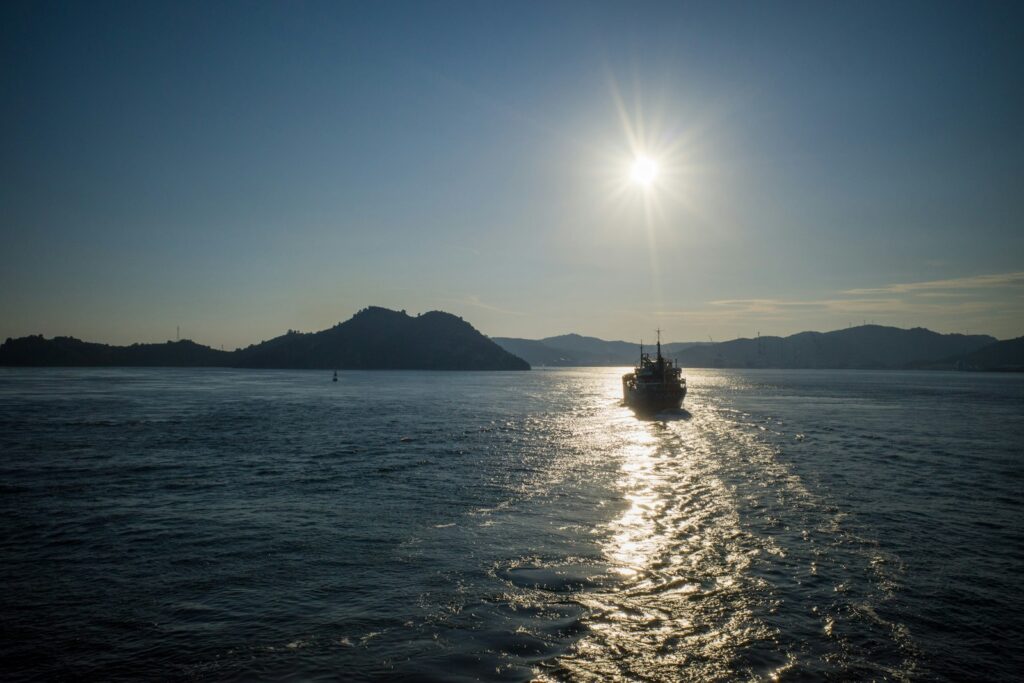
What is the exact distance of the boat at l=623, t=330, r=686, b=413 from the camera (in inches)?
3145

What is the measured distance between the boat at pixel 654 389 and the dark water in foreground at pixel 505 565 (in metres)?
40.9

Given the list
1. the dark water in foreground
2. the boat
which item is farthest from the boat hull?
the dark water in foreground

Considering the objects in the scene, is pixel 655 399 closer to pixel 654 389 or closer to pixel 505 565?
pixel 654 389

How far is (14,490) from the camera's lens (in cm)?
2566

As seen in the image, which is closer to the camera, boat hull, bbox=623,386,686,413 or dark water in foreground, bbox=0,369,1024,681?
dark water in foreground, bbox=0,369,1024,681

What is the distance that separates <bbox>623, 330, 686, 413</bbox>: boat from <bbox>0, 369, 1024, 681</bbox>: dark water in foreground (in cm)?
4092

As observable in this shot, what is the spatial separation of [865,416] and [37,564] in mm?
81815

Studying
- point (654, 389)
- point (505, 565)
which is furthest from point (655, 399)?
point (505, 565)

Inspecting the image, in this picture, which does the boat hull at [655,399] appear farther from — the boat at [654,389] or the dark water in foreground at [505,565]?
the dark water in foreground at [505,565]

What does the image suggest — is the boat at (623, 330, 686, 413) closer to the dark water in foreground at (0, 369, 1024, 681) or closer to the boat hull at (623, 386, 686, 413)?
the boat hull at (623, 386, 686, 413)

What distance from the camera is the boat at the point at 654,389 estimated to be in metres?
79.9

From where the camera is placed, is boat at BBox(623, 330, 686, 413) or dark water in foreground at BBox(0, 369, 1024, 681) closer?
dark water in foreground at BBox(0, 369, 1024, 681)

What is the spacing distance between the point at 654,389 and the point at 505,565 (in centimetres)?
6747

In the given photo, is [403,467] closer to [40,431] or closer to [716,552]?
[716,552]
